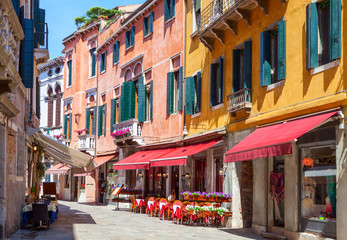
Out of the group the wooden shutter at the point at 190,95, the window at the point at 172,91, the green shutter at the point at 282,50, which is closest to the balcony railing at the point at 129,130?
the window at the point at 172,91

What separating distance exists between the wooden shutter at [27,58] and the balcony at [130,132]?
11135mm

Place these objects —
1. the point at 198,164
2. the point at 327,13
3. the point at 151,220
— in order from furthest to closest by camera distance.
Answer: the point at 198,164 → the point at 151,220 → the point at 327,13

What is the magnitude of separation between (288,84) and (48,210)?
769 centimetres

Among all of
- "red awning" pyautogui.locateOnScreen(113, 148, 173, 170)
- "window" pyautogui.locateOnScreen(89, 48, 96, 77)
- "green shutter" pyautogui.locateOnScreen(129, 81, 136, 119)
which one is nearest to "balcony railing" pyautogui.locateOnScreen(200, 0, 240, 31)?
"red awning" pyautogui.locateOnScreen(113, 148, 173, 170)

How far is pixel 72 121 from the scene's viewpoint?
118 ft

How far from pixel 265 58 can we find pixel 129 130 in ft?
38.9

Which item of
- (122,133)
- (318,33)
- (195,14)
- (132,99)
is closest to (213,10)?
(195,14)

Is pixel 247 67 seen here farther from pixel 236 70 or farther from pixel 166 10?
→ pixel 166 10

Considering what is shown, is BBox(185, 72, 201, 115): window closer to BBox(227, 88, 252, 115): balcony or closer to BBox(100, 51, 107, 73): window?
BBox(227, 88, 252, 115): balcony

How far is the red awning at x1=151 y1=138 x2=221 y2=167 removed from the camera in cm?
1759

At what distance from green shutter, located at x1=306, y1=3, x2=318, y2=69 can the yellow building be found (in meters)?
0.02

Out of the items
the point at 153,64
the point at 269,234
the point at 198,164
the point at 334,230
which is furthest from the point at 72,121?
the point at 334,230

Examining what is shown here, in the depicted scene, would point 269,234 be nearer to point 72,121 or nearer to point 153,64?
point 153,64

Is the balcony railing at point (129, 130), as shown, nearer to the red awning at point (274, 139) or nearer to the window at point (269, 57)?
the red awning at point (274, 139)
